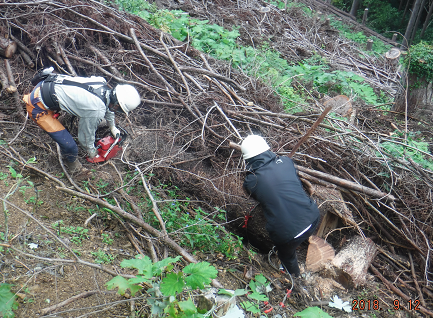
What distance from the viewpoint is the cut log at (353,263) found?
362 cm

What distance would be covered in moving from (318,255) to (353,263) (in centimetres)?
41

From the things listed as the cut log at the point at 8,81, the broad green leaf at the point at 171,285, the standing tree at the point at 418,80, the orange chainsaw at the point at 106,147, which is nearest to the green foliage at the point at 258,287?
the broad green leaf at the point at 171,285

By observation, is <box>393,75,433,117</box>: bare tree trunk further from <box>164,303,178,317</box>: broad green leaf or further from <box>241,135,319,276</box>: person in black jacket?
<box>164,303,178,317</box>: broad green leaf

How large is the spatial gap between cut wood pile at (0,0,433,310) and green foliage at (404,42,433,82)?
1031mm

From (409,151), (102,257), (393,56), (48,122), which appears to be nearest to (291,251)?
(102,257)

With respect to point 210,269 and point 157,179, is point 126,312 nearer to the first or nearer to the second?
point 210,269

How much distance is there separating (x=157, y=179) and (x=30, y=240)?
1714 mm

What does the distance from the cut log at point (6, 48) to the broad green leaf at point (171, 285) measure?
489 centimetres

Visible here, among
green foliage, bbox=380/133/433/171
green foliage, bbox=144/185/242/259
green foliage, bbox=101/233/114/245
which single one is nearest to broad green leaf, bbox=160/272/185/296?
green foliage, bbox=144/185/242/259

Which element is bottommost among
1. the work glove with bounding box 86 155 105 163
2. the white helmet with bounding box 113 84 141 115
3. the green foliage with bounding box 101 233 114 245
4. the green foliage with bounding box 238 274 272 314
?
the green foliage with bounding box 238 274 272 314

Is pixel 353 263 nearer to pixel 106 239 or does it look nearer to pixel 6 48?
pixel 106 239

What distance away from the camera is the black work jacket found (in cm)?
323

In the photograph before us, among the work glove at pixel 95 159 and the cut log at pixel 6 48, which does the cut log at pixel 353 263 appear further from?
the cut log at pixel 6 48
